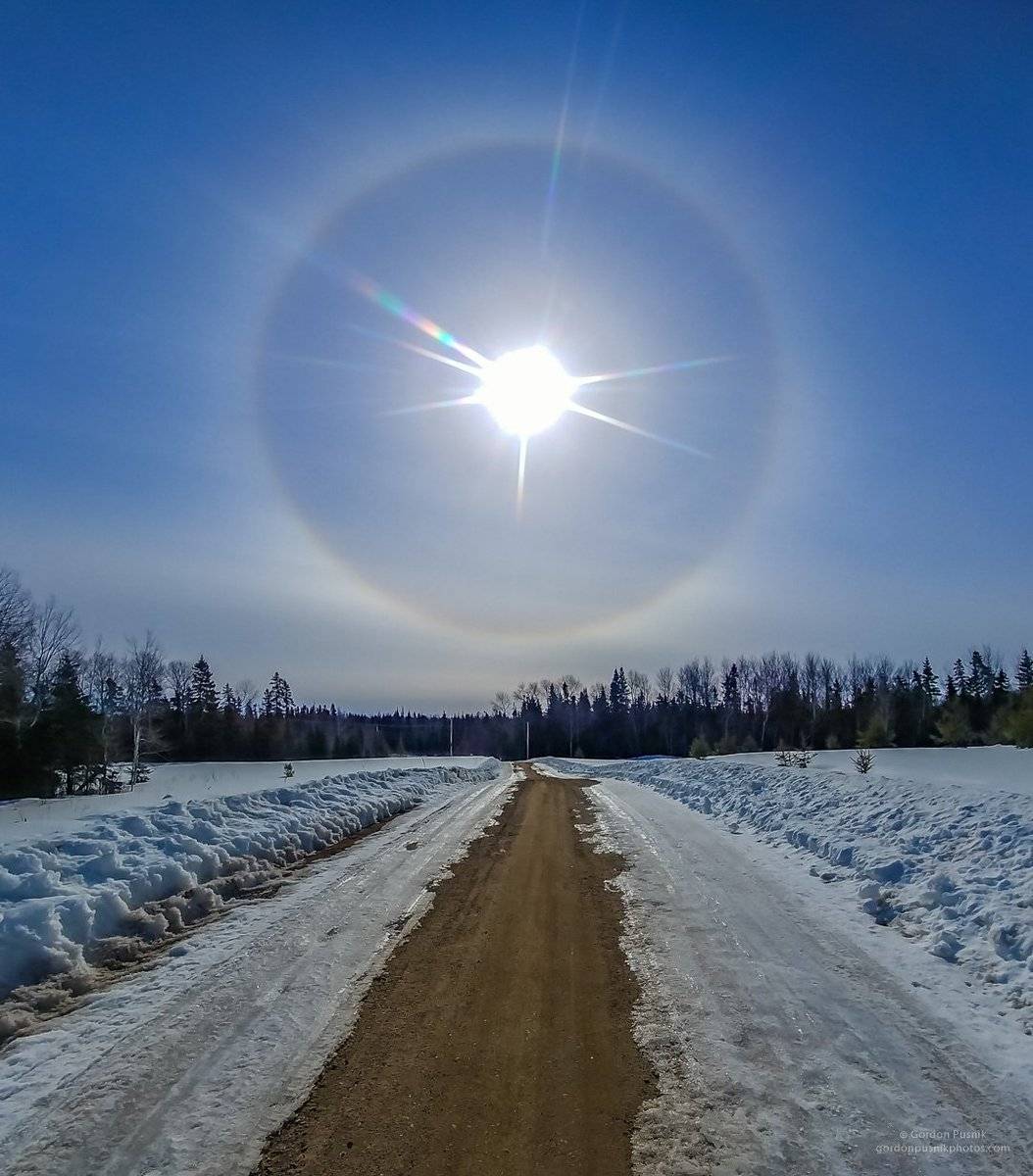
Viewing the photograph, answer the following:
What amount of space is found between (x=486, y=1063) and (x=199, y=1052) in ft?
6.88

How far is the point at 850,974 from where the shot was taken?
6.15 metres

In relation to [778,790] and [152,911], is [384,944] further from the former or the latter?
[778,790]

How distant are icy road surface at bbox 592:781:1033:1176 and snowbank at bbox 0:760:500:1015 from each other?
215 inches

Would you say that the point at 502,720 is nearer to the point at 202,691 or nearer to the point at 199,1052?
the point at 202,691

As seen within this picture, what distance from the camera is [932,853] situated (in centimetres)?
941

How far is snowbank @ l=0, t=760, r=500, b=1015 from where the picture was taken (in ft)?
20.9

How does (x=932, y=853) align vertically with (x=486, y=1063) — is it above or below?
above

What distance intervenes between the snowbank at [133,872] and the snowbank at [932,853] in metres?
8.57

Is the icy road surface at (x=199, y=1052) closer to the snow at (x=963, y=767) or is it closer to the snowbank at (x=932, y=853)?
the snowbank at (x=932, y=853)

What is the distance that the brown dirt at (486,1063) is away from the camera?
3.68 meters

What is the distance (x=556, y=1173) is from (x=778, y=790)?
15693 millimetres

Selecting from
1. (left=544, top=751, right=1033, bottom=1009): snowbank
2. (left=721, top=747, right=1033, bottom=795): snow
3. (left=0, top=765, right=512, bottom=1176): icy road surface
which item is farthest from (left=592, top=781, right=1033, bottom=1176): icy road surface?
(left=721, top=747, right=1033, bottom=795): snow

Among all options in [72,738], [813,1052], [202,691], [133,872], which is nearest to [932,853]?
[813,1052]

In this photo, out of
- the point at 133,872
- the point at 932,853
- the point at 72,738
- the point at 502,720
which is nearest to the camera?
the point at 133,872
